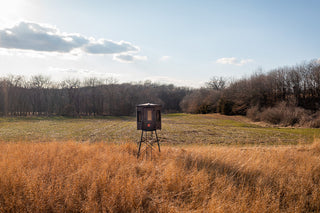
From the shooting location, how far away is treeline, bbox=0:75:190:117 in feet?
186

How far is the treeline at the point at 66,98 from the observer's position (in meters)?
56.6

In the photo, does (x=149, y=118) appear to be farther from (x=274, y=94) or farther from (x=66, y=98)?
(x=66, y=98)

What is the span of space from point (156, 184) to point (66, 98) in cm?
6728

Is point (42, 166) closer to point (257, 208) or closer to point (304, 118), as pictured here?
point (257, 208)

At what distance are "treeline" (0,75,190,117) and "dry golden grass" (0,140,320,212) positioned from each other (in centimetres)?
5776

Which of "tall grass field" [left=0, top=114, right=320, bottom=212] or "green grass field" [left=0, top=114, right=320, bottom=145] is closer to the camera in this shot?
"tall grass field" [left=0, top=114, right=320, bottom=212]

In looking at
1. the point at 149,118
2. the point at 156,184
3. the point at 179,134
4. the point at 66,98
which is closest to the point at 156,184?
the point at 156,184

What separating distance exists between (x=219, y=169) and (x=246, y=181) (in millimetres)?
799

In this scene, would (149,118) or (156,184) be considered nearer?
(156,184)

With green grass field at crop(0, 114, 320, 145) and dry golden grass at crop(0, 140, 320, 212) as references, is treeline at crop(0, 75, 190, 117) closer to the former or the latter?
green grass field at crop(0, 114, 320, 145)

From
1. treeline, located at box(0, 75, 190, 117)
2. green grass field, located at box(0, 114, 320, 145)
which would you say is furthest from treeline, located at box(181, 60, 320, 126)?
treeline, located at box(0, 75, 190, 117)

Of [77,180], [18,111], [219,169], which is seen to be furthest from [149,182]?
[18,111]

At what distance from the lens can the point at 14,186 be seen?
4457mm

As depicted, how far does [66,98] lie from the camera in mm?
65000
